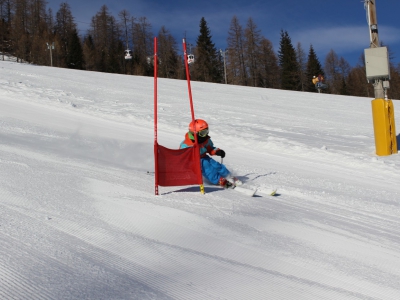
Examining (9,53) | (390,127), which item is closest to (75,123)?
(390,127)

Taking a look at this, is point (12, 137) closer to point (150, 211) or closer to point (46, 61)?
point (150, 211)

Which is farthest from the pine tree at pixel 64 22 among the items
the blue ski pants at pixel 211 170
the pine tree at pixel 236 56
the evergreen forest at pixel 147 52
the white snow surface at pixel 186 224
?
the blue ski pants at pixel 211 170

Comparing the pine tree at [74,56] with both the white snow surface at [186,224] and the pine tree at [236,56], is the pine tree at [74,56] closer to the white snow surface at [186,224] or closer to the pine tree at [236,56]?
the pine tree at [236,56]

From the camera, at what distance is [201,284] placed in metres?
2.39

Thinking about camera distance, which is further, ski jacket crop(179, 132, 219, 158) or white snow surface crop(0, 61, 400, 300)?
ski jacket crop(179, 132, 219, 158)

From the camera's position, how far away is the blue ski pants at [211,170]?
5566 millimetres

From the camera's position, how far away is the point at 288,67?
5694 centimetres

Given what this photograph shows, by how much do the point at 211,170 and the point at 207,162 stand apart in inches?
6.0

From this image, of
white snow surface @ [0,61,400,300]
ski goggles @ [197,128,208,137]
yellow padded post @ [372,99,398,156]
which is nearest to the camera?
white snow surface @ [0,61,400,300]

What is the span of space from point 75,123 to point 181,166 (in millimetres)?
5715

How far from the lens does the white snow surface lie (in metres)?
2.38

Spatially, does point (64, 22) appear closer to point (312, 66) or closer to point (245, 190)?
point (312, 66)

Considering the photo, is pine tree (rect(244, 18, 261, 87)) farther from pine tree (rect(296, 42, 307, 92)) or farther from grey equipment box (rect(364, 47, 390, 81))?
grey equipment box (rect(364, 47, 390, 81))

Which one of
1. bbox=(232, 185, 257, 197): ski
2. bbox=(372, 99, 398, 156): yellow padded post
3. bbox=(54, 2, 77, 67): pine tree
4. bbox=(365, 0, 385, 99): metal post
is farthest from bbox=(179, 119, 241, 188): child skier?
bbox=(54, 2, 77, 67): pine tree
